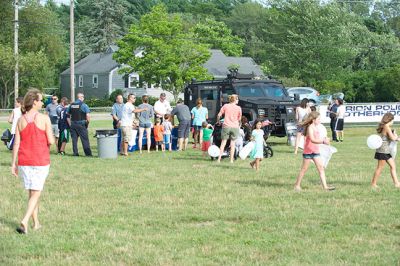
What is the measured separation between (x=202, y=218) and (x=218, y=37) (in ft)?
253

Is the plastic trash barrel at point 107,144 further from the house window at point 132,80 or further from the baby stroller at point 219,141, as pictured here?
the house window at point 132,80

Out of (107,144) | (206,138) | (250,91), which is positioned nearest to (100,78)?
(250,91)

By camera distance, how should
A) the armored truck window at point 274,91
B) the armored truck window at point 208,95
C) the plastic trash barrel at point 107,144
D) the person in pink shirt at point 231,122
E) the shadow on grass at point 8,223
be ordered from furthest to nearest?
the armored truck window at point 208,95
the armored truck window at point 274,91
the plastic trash barrel at point 107,144
the person in pink shirt at point 231,122
the shadow on grass at point 8,223

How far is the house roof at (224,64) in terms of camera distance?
3071 inches

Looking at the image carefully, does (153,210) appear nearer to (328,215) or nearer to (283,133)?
(328,215)

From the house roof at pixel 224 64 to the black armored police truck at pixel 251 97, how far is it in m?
50.6

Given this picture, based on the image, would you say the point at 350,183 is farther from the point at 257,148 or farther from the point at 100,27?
the point at 100,27

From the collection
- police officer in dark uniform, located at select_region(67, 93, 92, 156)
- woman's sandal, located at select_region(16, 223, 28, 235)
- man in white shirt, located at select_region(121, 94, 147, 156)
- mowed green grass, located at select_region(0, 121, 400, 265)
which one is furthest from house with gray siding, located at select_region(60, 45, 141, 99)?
woman's sandal, located at select_region(16, 223, 28, 235)

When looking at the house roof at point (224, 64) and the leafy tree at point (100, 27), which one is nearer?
the house roof at point (224, 64)

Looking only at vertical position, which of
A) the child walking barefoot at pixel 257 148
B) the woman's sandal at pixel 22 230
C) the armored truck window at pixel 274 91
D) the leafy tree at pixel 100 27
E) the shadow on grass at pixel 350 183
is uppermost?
the leafy tree at pixel 100 27

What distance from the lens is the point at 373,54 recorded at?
3081 inches

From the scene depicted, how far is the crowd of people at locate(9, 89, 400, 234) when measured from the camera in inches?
365

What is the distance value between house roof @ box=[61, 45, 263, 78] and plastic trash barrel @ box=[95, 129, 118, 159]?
56979mm

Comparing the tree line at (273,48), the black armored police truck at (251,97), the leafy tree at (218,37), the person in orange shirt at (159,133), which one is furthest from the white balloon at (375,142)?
the leafy tree at (218,37)
